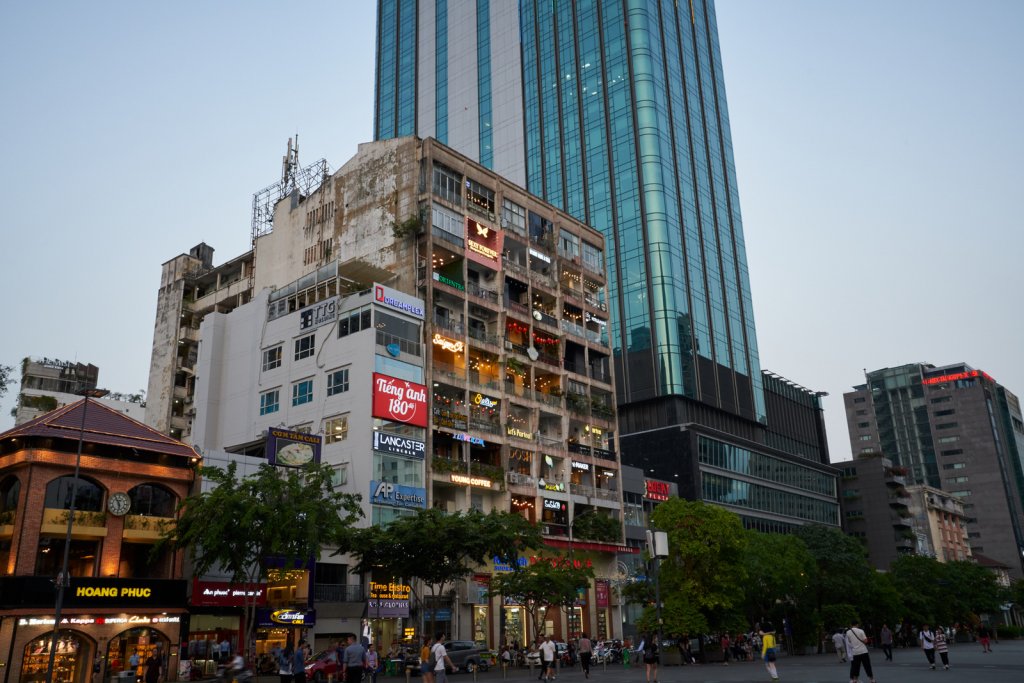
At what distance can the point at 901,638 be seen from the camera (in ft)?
244

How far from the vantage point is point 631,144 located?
115m

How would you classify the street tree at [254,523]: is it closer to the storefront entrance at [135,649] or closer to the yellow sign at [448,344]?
the storefront entrance at [135,649]

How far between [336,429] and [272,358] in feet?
36.6

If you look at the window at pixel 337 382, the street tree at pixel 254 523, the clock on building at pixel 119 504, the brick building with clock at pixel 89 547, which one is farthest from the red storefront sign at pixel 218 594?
the window at pixel 337 382

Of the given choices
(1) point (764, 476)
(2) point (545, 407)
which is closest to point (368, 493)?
(2) point (545, 407)

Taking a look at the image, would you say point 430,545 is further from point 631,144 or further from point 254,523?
point 631,144

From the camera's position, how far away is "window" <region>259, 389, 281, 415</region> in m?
64.8

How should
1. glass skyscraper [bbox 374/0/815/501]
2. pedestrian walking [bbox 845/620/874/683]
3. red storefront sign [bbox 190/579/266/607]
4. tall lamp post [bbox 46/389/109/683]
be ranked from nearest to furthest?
pedestrian walking [bbox 845/620/874/683] → tall lamp post [bbox 46/389/109/683] → red storefront sign [bbox 190/579/266/607] → glass skyscraper [bbox 374/0/815/501]

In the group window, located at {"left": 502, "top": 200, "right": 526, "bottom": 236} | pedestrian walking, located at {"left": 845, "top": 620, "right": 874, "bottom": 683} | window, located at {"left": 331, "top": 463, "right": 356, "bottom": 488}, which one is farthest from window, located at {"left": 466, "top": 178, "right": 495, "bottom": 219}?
pedestrian walking, located at {"left": 845, "top": 620, "right": 874, "bottom": 683}

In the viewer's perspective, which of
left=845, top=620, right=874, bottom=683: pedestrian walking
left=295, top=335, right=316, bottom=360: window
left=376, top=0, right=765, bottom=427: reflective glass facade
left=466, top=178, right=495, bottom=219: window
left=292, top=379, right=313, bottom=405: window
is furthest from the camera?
left=376, top=0, right=765, bottom=427: reflective glass facade

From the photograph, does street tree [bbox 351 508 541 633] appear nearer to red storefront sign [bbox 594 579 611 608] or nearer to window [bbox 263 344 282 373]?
window [bbox 263 344 282 373]

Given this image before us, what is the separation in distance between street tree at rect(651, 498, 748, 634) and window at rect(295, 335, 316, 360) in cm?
2865

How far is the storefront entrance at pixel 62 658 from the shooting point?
40156mm

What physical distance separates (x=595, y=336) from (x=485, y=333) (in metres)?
16.2
